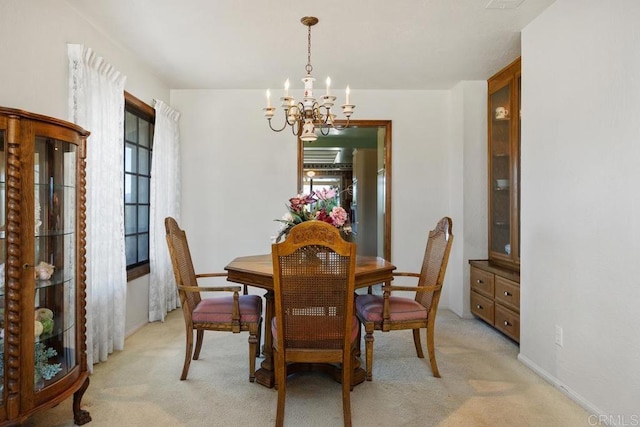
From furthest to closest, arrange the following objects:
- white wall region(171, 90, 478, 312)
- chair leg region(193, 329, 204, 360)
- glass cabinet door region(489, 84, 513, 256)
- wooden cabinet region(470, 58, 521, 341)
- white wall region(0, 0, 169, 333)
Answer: white wall region(171, 90, 478, 312)
glass cabinet door region(489, 84, 513, 256)
wooden cabinet region(470, 58, 521, 341)
chair leg region(193, 329, 204, 360)
white wall region(0, 0, 169, 333)

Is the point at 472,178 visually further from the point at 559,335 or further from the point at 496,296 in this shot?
the point at 559,335

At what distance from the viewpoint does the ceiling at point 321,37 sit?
259 cm

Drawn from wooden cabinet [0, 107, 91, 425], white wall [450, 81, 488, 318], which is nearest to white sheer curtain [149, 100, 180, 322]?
wooden cabinet [0, 107, 91, 425]

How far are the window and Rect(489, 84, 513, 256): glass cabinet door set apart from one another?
3581 mm

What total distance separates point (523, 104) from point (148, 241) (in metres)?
3.72

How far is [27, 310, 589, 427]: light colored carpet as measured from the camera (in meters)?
2.08

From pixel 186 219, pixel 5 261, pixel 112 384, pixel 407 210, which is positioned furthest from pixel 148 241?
A: pixel 407 210

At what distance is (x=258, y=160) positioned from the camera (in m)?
4.52

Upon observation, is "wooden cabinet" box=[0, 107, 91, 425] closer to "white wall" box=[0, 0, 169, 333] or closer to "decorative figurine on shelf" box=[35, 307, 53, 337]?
"decorative figurine on shelf" box=[35, 307, 53, 337]

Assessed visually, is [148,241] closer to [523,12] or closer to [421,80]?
[421,80]

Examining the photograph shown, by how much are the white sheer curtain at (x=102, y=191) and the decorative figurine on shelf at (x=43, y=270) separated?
755 mm

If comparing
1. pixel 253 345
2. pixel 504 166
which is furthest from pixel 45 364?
pixel 504 166

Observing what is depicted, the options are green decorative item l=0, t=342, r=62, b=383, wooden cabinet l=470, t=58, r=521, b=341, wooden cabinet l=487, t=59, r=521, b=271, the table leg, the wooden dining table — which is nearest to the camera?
green decorative item l=0, t=342, r=62, b=383

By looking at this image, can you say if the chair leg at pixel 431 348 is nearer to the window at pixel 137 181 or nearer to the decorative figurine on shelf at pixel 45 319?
the decorative figurine on shelf at pixel 45 319
